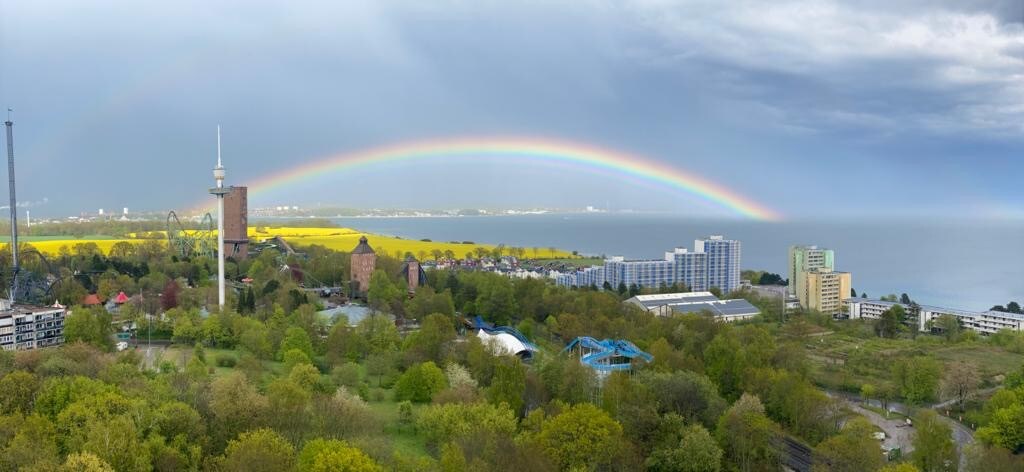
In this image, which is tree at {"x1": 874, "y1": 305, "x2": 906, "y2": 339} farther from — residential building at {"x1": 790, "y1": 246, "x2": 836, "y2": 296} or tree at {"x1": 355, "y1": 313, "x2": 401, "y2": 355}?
tree at {"x1": 355, "y1": 313, "x2": 401, "y2": 355}

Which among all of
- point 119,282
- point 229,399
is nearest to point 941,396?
point 229,399

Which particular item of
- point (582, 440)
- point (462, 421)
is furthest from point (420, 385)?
point (582, 440)

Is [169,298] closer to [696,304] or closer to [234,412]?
[234,412]

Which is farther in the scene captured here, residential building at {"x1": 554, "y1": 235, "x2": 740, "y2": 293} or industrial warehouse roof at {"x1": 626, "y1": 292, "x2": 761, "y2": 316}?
residential building at {"x1": 554, "y1": 235, "x2": 740, "y2": 293}

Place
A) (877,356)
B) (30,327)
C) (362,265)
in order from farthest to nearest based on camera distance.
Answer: (362,265)
(877,356)
(30,327)

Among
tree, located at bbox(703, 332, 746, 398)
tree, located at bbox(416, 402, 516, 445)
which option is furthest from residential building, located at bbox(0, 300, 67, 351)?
tree, located at bbox(703, 332, 746, 398)

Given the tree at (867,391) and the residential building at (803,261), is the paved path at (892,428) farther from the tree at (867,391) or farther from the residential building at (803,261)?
the residential building at (803,261)

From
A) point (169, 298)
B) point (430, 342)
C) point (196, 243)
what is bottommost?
point (430, 342)
